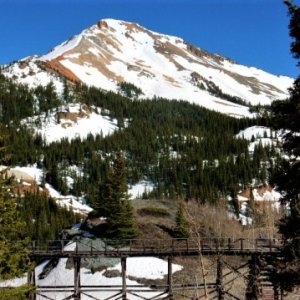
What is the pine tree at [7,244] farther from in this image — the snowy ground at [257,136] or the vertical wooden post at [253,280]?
the snowy ground at [257,136]

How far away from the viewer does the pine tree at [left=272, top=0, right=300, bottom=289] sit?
1717 cm

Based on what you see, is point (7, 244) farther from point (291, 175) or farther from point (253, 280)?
point (253, 280)

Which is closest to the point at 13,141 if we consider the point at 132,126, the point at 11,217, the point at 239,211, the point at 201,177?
the point at 132,126

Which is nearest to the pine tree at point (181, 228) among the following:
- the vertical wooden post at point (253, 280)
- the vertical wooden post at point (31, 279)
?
the vertical wooden post at point (253, 280)

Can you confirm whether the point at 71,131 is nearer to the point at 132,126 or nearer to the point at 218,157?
the point at 132,126

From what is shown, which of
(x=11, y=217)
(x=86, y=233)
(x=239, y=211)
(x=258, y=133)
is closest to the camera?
(x=11, y=217)

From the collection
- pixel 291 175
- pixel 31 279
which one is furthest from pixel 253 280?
pixel 291 175

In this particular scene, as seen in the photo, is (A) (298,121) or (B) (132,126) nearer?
(A) (298,121)

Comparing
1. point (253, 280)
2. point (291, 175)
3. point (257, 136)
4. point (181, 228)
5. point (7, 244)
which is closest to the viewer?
point (291, 175)

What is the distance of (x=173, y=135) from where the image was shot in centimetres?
18888

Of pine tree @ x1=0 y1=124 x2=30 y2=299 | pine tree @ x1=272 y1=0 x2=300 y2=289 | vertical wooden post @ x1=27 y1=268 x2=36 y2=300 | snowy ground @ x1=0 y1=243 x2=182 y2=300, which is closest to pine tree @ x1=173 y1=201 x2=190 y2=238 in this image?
snowy ground @ x1=0 y1=243 x2=182 y2=300

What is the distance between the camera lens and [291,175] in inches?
687

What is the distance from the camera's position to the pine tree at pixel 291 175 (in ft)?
56.3

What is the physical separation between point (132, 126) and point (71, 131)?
23.7 metres
